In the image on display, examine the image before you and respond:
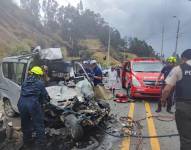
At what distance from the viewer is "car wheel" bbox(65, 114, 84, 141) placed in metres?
7.52

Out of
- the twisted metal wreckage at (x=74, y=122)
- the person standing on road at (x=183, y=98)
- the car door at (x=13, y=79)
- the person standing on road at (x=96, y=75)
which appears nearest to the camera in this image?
the person standing on road at (x=183, y=98)

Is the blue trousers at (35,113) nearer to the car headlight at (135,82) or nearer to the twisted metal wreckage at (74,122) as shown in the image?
the twisted metal wreckage at (74,122)

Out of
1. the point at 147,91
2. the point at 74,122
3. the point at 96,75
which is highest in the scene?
the point at 96,75

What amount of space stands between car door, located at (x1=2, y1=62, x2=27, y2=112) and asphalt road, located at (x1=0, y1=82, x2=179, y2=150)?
75cm

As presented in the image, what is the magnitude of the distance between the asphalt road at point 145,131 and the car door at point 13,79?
746mm

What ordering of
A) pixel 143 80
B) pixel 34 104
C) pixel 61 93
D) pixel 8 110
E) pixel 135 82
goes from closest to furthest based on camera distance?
pixel 34 104 → pixel 61 93 → pixel 8 110 → pixel 143 80 → pixel 135 82

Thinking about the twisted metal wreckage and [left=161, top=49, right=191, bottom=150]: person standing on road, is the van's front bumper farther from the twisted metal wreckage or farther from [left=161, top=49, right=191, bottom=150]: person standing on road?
[left=161, top=49, right=191, bottom=150]: person standing on road

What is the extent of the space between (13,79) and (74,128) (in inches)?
138

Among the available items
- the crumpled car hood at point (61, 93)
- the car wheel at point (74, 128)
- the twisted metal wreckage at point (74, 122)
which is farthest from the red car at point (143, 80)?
the car wheel at point (74, 128)

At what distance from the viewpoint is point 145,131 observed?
874 centimetres

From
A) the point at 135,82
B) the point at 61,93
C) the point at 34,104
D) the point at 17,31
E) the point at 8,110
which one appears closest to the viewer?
the point at 34,104

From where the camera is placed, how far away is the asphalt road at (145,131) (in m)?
7.41

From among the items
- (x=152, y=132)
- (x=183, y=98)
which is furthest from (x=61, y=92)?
(x=183, y=98)

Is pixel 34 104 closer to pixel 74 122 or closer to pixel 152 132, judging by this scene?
pixel 74 122
